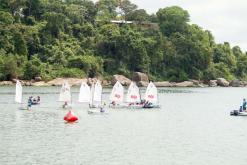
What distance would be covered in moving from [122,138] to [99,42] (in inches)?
4525

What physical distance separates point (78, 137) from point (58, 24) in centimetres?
10997

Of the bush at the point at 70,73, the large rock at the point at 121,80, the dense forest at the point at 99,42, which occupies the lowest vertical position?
the large rock at the point at 121,80

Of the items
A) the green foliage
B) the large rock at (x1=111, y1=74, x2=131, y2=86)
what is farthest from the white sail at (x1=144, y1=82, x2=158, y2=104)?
the green foliage

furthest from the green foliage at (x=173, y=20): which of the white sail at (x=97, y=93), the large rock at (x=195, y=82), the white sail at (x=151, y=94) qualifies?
the white sail at (x=97, y=93)

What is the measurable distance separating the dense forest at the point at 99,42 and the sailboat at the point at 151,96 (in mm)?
63197

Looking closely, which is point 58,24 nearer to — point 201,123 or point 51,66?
point 51,66


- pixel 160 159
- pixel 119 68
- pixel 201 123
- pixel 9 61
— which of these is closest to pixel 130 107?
pixel 201 123

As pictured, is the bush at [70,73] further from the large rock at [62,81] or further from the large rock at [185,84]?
the large rock at [185,84]

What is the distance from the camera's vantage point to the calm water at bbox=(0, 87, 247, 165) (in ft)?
146

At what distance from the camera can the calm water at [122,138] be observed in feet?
146

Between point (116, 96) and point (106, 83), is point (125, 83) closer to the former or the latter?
point (106, 83)

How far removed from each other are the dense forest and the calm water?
70909mm

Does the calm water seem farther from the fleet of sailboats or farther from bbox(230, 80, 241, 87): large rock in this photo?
bbox(230, 80, 241, 87): large rock

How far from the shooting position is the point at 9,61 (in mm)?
144125
